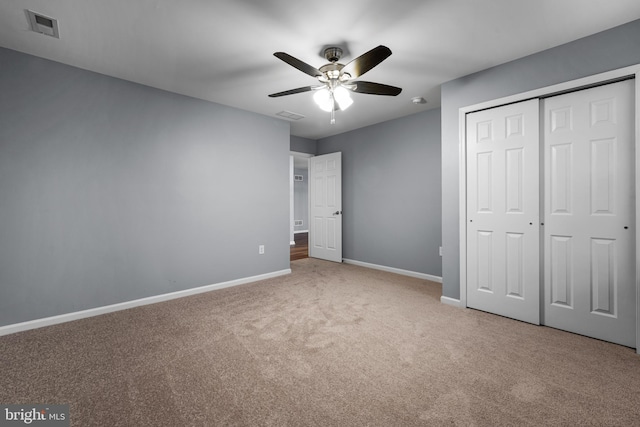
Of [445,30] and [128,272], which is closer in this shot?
[445,30]

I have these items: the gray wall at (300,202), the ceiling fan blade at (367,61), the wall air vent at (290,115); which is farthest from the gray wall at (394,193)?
the gray wall at (300,202)

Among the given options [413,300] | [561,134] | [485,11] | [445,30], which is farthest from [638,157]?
[413,300]

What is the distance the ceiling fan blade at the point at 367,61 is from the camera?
1.91 m

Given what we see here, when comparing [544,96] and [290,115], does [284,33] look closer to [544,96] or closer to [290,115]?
[290,115]

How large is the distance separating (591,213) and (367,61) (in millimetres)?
2265

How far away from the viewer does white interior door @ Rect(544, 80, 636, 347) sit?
2219 mm

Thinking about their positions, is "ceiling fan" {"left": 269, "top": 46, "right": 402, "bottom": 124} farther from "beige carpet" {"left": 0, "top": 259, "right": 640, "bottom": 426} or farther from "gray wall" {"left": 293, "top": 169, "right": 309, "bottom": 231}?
"gray wall" {"left": 293, "top": 169, "right": 309, "bottom": 231}

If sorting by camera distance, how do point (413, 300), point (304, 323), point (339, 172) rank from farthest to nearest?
point (339, 172) → point (413, 300) → point (304, 323)

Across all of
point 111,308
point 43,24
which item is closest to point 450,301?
point 111,308

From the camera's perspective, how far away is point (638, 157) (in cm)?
212

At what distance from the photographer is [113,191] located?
9.89 ft

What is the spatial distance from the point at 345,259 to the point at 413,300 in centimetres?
226

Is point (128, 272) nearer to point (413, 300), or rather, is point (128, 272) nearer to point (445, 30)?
point (413, 300)

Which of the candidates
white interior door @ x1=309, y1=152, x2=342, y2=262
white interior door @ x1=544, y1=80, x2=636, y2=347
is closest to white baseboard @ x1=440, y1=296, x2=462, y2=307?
white interior door @ x1=544, y1=80, x2=636, y2=347
